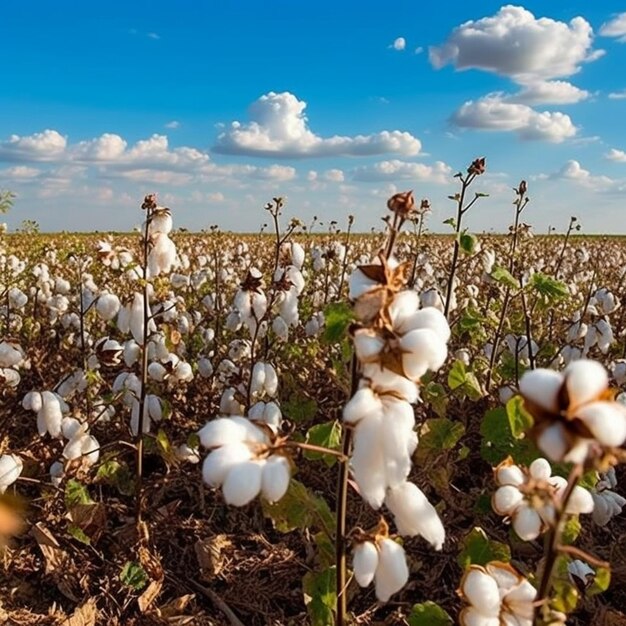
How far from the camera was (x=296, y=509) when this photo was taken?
238 cm

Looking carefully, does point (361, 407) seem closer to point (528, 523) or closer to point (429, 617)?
point (528, 523)

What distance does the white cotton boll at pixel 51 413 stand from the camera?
4.20 meters

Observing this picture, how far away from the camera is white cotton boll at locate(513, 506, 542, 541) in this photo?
2301 mm

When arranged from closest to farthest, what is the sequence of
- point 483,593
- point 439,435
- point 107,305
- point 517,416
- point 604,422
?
point 604,422 < point 483,593 < point 517,416 < point 439,435 < point 107,305

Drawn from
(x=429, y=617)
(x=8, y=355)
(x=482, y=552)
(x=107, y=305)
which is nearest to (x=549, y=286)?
(x=482, y=552)

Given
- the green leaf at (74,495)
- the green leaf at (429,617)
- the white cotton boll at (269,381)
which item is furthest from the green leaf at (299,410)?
the green leaf at (429,617)

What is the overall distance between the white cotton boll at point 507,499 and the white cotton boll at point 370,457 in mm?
760

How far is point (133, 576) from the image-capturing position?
3.79 meters

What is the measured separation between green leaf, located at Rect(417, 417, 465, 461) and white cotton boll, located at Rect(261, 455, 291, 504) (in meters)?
2.28

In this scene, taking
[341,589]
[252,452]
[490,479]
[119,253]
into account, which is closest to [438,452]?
[490,479]

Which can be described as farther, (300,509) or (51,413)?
(51,413)

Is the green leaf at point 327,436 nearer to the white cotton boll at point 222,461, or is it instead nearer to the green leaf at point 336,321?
the green leaf at point 336,321

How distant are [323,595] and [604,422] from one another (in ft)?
4.81

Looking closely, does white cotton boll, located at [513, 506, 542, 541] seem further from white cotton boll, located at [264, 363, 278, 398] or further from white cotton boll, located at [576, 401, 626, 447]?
white cotton boll, located at [264, 363, 278, 398]
